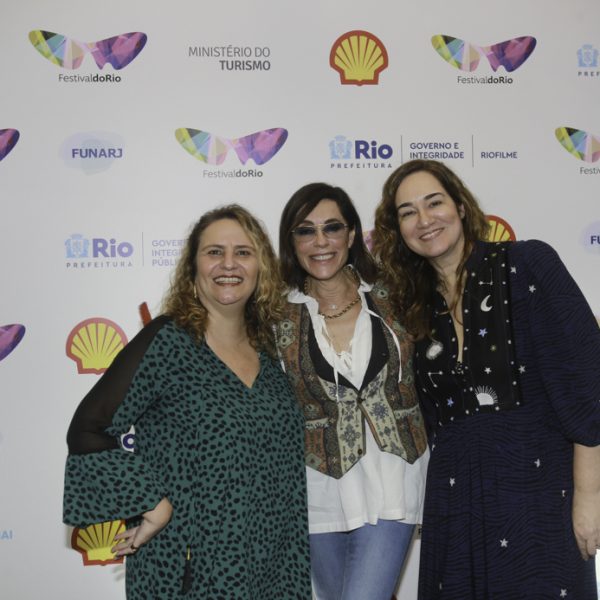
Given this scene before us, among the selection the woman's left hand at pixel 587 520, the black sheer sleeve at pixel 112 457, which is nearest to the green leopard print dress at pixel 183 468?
the black sheer sleeve at pixel 112 457

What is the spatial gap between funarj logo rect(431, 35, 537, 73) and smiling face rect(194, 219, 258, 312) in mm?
1600

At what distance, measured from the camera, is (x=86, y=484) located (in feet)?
Result: 5.57

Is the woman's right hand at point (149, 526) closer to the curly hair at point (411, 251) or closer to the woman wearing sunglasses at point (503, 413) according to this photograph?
the woman wearing sunglasses at point (503, 413)

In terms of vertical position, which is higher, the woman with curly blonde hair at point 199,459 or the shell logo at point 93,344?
the shell logo at point 93,344

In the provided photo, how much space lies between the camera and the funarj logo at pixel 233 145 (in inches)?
114

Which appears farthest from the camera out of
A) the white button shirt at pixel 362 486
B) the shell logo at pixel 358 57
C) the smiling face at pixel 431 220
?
the shell logo at pixel 358 57

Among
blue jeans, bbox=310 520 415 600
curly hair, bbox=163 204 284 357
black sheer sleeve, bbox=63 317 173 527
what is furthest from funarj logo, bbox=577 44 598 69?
black sheer sleeve, bbox=63 317 173 527

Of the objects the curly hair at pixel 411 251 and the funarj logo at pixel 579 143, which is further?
the funarj logo at pixel 579 143

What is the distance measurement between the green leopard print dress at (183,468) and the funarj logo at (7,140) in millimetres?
1542

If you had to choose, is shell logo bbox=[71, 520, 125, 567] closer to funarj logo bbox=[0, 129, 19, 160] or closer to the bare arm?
funarj logo bbox=[0, 129, 19, 160]

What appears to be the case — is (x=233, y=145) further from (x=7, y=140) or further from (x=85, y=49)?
(x=7, y=140)

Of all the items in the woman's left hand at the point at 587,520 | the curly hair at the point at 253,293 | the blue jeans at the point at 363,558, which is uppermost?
the curly hair at the point at 253,293

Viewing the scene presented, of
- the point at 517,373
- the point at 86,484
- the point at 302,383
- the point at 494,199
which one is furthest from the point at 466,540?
the point at 494,199

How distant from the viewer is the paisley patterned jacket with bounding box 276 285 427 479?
2.08 m
